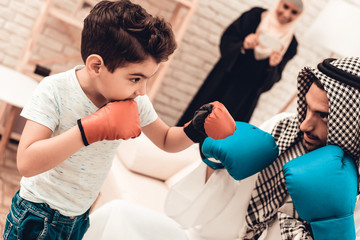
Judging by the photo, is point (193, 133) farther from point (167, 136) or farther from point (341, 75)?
point (341, 75)

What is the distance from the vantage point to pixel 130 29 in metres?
0.80

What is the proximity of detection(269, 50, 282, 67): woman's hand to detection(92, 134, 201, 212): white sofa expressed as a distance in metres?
0.90

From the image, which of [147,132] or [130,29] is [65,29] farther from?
[130,29]

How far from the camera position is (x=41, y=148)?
781 millimetres

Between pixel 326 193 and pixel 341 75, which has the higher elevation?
pixel 341 75

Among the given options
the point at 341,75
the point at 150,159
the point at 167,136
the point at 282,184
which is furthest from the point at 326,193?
the point at 150,159

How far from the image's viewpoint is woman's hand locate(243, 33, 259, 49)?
97.5 inches

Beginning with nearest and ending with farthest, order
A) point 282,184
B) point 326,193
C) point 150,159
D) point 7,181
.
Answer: point 326,193 < point 282,184 < point 150,159 < point 7,181

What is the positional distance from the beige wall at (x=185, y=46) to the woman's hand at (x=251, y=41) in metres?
0.58

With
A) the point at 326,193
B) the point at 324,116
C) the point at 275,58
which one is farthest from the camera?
the point at 275,58

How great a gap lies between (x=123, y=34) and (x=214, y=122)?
328 millimetres

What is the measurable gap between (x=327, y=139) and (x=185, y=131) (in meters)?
0.42

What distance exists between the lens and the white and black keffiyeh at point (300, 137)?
932mm

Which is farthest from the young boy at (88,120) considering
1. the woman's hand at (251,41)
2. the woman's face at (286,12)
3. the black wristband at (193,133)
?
the woman's face at (286,12)
